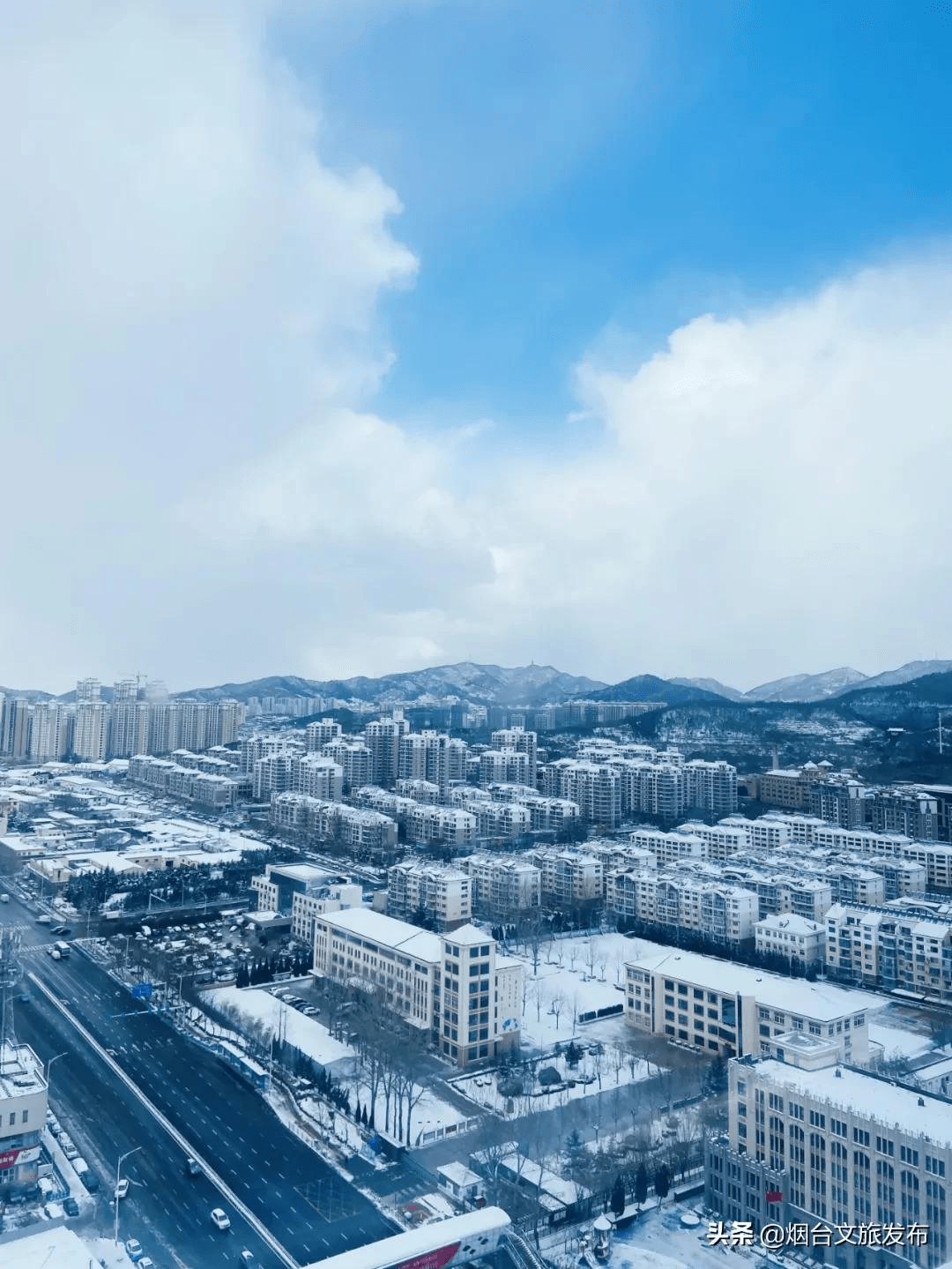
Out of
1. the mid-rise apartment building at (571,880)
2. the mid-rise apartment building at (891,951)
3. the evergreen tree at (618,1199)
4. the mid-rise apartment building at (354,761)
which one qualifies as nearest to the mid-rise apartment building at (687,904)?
→ the mid-rise apartment building at (571,880)

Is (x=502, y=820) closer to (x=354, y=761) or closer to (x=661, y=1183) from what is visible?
(x=354, y=761)

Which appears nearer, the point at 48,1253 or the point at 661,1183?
the point at 48,1253

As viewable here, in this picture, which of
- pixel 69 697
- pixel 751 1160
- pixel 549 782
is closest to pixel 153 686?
pixel 69 697

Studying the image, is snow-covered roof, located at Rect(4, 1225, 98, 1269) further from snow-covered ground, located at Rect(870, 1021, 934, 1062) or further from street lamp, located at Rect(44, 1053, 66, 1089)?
snow-covered ground, located at Rect(870, 1021, 934, 1062)

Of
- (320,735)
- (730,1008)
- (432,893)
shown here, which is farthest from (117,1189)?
(320,735)

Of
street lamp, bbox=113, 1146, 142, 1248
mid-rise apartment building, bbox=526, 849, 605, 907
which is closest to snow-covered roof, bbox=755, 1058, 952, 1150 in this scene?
street lamp, bbox=113, 1146, 142, 1248

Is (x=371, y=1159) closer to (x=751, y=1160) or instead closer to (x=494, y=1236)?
(x=494, y=1236)

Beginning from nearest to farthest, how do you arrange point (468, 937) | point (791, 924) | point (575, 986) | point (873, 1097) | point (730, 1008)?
point (873, 1097) < point (730, 1008) < point (468, 937) < point (575, 986) < point (791, 924)
